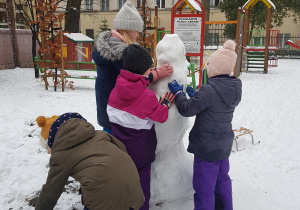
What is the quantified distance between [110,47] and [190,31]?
16.5 feet

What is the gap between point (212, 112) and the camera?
2523 millimetres

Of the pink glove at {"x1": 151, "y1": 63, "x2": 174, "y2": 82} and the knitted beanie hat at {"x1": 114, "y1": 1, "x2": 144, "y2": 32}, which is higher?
the knitted beanie hat at {"x1": 114, "y1": 1, "x2": 144, "y2": 32}

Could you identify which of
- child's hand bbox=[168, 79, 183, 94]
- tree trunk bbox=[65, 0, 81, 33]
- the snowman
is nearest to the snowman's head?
the snowman

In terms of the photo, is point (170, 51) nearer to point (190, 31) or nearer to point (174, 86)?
point (174, 86)

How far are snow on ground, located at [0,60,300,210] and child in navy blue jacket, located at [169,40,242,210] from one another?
82 centimetres

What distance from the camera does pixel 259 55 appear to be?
1455 centimetres

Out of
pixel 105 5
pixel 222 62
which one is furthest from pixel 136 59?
pixel 105 5

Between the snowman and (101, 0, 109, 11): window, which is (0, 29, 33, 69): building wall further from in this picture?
(101, 0, 109, 11): window

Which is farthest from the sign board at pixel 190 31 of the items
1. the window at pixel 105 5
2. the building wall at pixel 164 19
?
the window at pixel 105 5

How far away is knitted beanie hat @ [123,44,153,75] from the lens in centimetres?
229

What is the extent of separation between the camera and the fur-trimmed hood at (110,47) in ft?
8.27

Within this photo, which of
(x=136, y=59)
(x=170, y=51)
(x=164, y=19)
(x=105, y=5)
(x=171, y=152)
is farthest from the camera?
(x=105, y=5)

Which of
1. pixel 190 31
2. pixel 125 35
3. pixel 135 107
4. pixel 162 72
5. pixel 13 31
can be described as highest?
pixel 13 31

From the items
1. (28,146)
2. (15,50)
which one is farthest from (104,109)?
(15,50)
